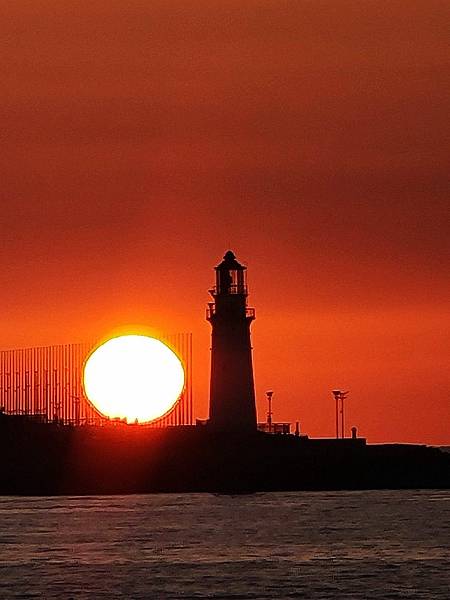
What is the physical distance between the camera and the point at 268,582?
109250 millimetres

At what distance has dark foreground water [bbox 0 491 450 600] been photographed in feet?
354

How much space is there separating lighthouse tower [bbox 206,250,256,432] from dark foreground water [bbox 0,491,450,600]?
5.14 meters

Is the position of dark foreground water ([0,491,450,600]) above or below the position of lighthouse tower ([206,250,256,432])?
below

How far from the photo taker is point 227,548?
12369 cm

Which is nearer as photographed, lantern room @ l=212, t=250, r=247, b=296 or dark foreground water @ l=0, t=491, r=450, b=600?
dark foreground water @ l=0, t=491, r=450, b=600

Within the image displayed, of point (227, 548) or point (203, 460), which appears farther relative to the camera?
point (203, 460)

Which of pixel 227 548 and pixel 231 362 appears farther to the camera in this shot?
pixel 231 362

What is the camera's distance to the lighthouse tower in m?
159

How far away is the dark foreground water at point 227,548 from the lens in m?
108

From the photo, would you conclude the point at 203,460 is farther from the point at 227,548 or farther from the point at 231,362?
the point at 227,548

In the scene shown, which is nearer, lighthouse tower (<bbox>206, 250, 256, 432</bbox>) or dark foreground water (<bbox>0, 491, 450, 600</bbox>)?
dark foreground water (<bbox>0, 491, 450, 600</bbox>)

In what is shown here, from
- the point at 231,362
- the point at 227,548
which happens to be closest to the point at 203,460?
the point at 231,362

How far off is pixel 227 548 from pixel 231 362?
3591cm

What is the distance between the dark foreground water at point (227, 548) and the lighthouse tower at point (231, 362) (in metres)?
5.14
